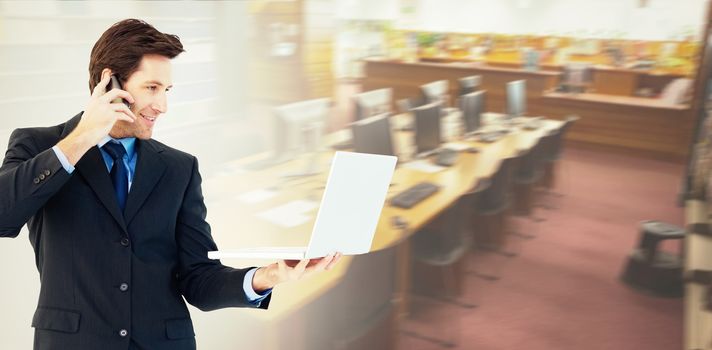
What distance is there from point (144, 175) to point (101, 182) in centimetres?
10

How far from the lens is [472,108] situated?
2.31m

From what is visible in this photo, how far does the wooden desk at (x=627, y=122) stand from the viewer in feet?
6.66

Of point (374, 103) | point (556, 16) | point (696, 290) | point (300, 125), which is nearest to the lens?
point (696, 290)

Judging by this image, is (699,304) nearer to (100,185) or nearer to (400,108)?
(400,108)

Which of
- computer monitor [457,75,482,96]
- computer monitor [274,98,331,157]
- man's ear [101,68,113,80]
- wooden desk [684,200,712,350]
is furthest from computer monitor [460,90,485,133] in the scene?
man's ear [101,68,113,80]

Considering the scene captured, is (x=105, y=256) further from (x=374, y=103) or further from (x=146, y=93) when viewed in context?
(x=374, y=103)

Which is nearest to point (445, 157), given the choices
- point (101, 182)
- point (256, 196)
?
point (256, 196)

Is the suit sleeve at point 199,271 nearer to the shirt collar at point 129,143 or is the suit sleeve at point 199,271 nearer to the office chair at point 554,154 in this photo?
the shirt collar at point 129,143

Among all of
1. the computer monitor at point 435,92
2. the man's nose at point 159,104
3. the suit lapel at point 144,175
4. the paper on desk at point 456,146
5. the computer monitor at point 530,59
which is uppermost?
the computer monitor at point 530,59

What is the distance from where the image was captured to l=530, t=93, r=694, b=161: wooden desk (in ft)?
6.66

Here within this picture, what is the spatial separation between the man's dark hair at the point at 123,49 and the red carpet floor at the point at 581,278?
5.05ft

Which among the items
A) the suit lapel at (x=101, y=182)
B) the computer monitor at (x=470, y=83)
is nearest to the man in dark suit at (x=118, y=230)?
the suit lapel at (x=101, y=182)

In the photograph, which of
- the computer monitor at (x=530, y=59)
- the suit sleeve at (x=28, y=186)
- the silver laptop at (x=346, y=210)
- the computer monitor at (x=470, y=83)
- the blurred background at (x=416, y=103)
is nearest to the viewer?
the suit sleeve at (x=28, y=186)

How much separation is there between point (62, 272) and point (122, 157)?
0.97 feet
